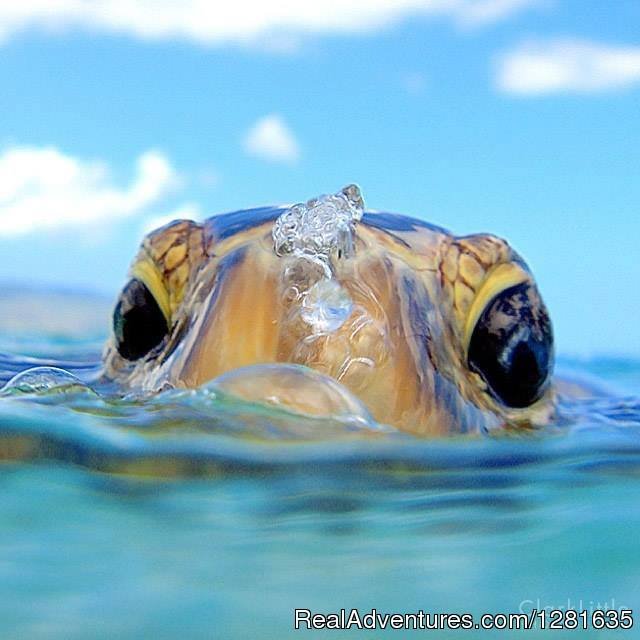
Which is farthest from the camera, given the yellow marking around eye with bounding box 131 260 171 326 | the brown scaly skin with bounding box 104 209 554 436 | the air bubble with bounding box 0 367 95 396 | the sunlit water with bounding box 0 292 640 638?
the yellow marking around eye with bounding box 131 260 171 326

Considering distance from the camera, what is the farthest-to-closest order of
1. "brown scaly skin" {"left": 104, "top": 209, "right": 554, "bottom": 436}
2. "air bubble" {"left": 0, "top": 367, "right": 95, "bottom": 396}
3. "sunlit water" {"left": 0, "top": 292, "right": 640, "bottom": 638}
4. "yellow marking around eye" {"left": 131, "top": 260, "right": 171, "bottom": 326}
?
"yellow marking around eye" {"left": 131, "top": 260, "right": 171, "bottom": 326} < "air bubble" {"left": 0, "top": 367, "right": 95, "bottom": 396} < "brown scaly skin" {"left": 104, "top": 209, "right": 554, "bottom": 436} < "sunlit water" {"left": 0, "top": 292, "right": 640, "bottom": 638}

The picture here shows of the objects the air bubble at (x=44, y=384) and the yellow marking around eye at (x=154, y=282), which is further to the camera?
the yellow marking around eye at (x=154, y=282)

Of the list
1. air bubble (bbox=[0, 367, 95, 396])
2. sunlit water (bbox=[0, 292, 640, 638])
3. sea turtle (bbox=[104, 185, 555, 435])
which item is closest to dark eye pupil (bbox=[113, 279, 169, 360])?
sea turtle (bbox=[104, 185, 555, 435])

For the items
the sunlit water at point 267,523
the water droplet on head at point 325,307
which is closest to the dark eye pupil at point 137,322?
the sunlit water at point 267,523

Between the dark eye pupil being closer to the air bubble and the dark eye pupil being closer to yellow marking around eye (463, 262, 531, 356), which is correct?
the air bubble

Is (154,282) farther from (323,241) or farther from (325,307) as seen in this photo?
(325,307)

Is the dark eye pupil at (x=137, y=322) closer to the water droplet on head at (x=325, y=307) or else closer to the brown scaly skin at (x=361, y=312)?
the brown scaly skin at (x=361, y=312)

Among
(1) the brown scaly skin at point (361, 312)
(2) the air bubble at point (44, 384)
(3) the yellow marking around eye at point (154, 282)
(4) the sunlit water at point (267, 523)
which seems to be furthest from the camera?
(3) the yellow marking around eye at point (154, 282)

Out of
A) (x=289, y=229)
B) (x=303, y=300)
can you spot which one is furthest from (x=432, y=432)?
(x=289, y=229)
